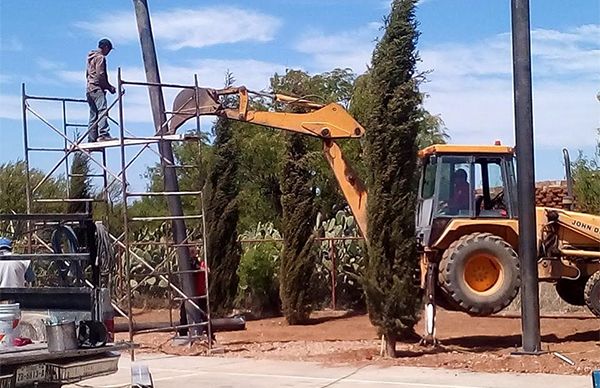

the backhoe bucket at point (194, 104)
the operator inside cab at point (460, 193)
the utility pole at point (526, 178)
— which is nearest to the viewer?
the utility pole at point (526, 178)

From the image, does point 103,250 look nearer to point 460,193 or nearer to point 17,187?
point 460,193

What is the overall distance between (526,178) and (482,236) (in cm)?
170

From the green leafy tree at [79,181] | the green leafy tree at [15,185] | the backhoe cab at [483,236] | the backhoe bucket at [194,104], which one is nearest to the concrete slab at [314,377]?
the backhoe cab at [483,236]

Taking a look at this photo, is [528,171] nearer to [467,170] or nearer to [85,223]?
[467,170]

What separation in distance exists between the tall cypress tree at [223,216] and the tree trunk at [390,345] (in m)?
6.68

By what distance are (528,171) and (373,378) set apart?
3.58 metres

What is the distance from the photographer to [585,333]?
15555mm

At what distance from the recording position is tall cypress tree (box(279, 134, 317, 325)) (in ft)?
66.1

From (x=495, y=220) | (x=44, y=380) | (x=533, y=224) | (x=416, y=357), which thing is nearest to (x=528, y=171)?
(x=533, y=224)

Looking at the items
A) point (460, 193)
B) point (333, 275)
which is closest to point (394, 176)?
point (460, 193)

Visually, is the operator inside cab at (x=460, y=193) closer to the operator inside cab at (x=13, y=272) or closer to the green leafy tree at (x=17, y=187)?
the operator inside cab at (x=13, y=272)

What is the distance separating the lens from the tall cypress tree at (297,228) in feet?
66.1

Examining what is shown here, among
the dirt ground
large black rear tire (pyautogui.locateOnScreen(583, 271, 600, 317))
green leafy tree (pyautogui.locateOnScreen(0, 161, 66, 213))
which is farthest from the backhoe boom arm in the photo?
green leafy tree (pyautogui.locateOnScreen(0, 161, 66, 213))

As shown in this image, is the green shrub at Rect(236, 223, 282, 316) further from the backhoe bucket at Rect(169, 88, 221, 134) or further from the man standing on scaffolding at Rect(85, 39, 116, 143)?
the man standing on scaffolding at Rect(85, 39, 116, 143)
